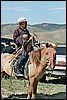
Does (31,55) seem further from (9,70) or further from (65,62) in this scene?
(65,62)

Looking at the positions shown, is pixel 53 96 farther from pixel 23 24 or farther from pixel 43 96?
pixel 23 24

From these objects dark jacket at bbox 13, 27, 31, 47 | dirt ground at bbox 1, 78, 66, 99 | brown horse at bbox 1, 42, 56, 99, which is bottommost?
dirt ground at bbox 1, 78, 66, 99

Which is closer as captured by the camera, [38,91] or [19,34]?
[19,34]

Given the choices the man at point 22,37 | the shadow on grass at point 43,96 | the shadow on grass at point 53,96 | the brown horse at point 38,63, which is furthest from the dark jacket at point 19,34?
the shadow on grass at point 53,96

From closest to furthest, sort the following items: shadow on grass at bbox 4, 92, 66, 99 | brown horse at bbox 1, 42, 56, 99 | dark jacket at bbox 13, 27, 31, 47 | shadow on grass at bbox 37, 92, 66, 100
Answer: brown horse at bbox 1, 42, 56, 99
dark jacket at bbox 13, 27, 31, 47
shadow on grass at bbox 4, 92, 66, 99
shadow on grass at bbox 37, 92, 66, 100

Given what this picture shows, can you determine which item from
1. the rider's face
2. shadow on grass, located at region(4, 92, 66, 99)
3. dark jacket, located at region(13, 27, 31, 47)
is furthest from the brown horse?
the rider's face

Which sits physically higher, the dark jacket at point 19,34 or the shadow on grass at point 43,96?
the dark jacket at point 19,34

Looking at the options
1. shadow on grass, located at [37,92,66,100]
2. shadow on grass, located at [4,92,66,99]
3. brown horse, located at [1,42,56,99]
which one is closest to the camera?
brown horse, located at [1,42,56,99]

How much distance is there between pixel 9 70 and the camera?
8586 mm

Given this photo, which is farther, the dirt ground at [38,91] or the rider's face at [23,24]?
the dirt ground at [38,91]

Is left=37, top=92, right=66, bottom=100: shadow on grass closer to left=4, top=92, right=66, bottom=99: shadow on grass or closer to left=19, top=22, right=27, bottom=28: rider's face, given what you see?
left=4, top=92, right=66, bottom=99: shadow on grass

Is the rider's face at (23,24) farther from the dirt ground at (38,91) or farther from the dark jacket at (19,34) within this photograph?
the dirt ground at (38,91)

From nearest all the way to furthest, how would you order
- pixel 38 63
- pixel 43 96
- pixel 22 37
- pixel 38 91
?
1. pixel 22 37
2. pixel 38 63
3. pixel 43 96
4. pixel 38 91

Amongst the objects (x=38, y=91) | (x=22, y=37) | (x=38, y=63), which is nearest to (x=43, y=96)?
(x=38, y=91)
